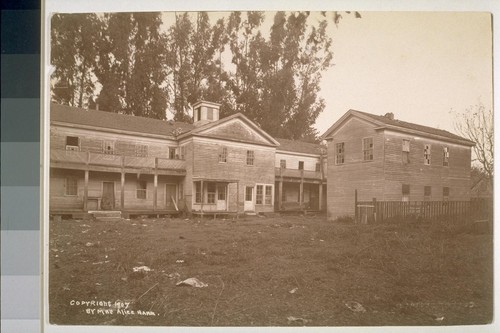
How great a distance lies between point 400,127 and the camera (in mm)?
3010

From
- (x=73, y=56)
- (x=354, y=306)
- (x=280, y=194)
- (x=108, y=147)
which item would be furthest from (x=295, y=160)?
(x=73, y=56)

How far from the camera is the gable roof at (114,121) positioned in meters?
2.84

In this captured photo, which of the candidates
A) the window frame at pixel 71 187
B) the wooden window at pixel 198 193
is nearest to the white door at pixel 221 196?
the wooden window at pixel 198 193

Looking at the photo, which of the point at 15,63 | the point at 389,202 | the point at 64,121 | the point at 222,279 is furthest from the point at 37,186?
the point at 389,202

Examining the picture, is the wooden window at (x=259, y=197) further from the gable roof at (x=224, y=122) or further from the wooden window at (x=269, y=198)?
the gable roof at (x=224, y=122)

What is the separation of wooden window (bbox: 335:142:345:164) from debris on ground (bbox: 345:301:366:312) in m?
1.35

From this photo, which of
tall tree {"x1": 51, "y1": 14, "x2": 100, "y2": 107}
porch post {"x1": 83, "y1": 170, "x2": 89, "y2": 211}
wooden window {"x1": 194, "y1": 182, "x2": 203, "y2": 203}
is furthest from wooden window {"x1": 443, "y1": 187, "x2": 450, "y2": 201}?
tall tree {"x1": 51, "y1": 14, "x2": 100, "y2": 107}

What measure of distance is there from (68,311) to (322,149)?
293 centimetres

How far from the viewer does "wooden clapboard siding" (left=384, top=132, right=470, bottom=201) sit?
9.69 feet

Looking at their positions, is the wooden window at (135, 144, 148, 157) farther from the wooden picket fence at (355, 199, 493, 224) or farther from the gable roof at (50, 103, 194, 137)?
the wooden picket fence at (355, 199, 493, 224)

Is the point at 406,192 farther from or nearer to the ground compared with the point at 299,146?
nearer to the ground

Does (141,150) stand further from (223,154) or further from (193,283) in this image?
(193,283)

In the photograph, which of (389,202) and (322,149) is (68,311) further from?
(389,202)

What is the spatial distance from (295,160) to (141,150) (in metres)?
1.58
